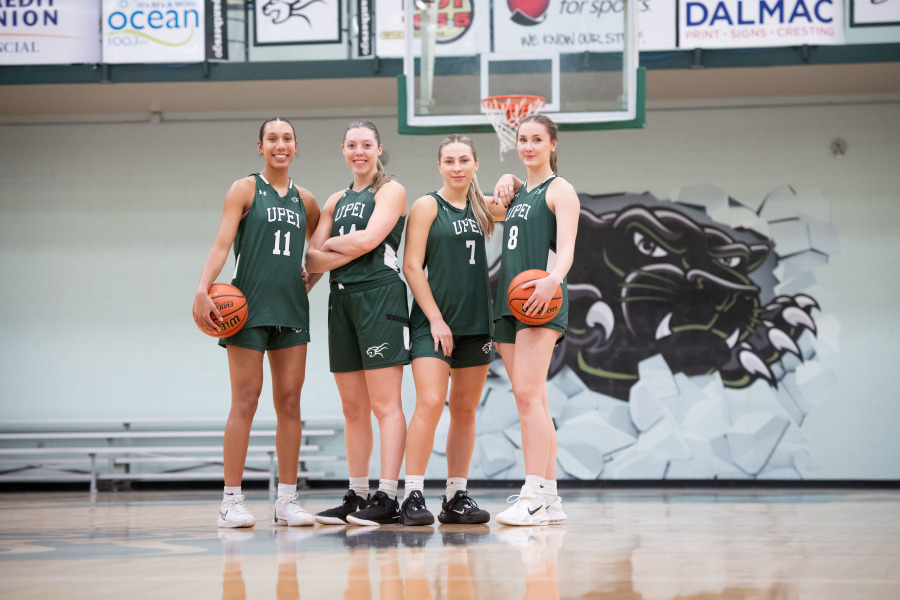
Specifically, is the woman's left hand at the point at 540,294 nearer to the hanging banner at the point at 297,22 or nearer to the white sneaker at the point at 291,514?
the white sneaker at the point at 291,514

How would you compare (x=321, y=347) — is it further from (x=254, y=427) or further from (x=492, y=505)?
(x=492, y=505)

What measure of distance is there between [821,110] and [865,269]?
1.72m

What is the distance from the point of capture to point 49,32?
9.03 m

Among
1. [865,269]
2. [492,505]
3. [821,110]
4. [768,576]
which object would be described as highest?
[821,110]

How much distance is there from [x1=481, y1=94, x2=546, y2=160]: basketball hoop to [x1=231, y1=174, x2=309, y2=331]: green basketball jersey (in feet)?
9.58

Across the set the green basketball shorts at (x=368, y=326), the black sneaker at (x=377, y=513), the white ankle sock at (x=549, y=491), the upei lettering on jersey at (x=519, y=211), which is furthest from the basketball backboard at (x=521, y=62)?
the black sneaker at (x=377, y=513)

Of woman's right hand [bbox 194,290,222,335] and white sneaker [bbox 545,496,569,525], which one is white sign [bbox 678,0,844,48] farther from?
woman's right hand [bbox 194,290,222,335]

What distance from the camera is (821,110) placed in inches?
379

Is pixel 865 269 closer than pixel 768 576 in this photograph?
No

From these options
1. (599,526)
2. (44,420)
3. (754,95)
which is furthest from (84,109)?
(599,526)

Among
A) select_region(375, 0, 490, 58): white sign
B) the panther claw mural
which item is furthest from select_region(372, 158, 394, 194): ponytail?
the panther claw mural

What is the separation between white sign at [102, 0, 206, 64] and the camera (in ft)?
29.4

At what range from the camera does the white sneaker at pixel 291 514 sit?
182 inches

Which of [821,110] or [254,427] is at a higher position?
[821,110]
